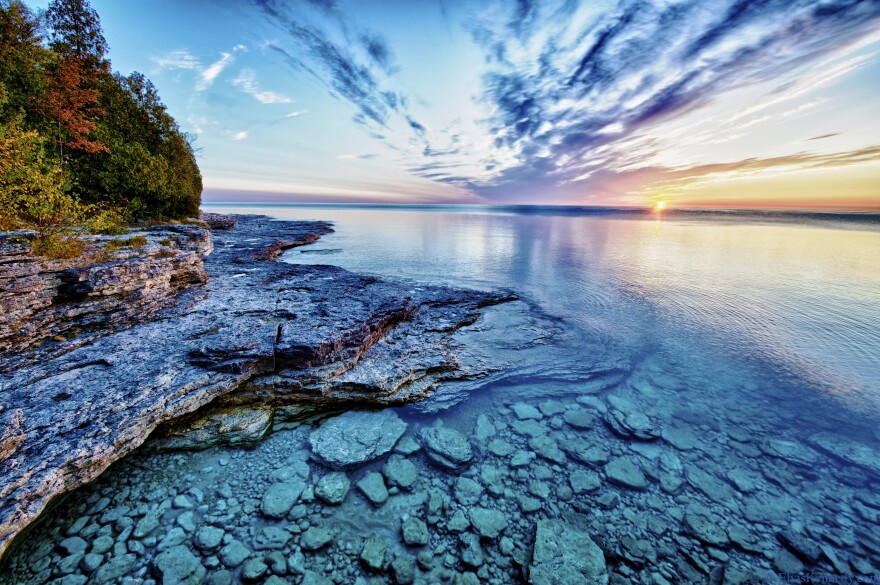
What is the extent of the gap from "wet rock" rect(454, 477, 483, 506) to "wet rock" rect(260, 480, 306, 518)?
2.83 meters

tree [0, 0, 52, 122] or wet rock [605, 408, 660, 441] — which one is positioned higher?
tree [0, 0, 52, 122]

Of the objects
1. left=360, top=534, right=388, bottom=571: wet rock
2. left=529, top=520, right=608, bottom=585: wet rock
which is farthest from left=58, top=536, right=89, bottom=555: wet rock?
left=529, top=520, right=608, bottom=585: wet rock

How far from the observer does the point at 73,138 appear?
17547 mm

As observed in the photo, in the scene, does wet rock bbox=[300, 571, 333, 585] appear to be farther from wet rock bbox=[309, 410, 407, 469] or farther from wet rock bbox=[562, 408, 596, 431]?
wet rock bbox=[562, 408, 596, 431]

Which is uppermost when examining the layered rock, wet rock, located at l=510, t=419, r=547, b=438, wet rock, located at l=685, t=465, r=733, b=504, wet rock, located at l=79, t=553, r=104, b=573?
the layered rock

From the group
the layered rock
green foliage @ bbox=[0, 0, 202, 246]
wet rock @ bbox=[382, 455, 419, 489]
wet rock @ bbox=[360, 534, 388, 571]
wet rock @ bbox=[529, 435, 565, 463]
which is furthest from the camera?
green foliage @ bbox=[0, 0, 202, 246]

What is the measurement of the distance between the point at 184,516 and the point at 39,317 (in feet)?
23.6

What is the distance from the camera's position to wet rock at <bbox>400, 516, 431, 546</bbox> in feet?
16.2

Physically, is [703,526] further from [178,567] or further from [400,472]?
[178,567]

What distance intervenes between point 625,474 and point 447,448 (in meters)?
3.57

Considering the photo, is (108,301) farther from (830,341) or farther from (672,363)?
(830,341)


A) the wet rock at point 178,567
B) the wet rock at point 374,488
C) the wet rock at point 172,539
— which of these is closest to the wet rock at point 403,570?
the wet rock at point 374,488

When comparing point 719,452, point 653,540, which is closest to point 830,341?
point 719,452

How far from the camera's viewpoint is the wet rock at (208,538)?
4.67 metres
